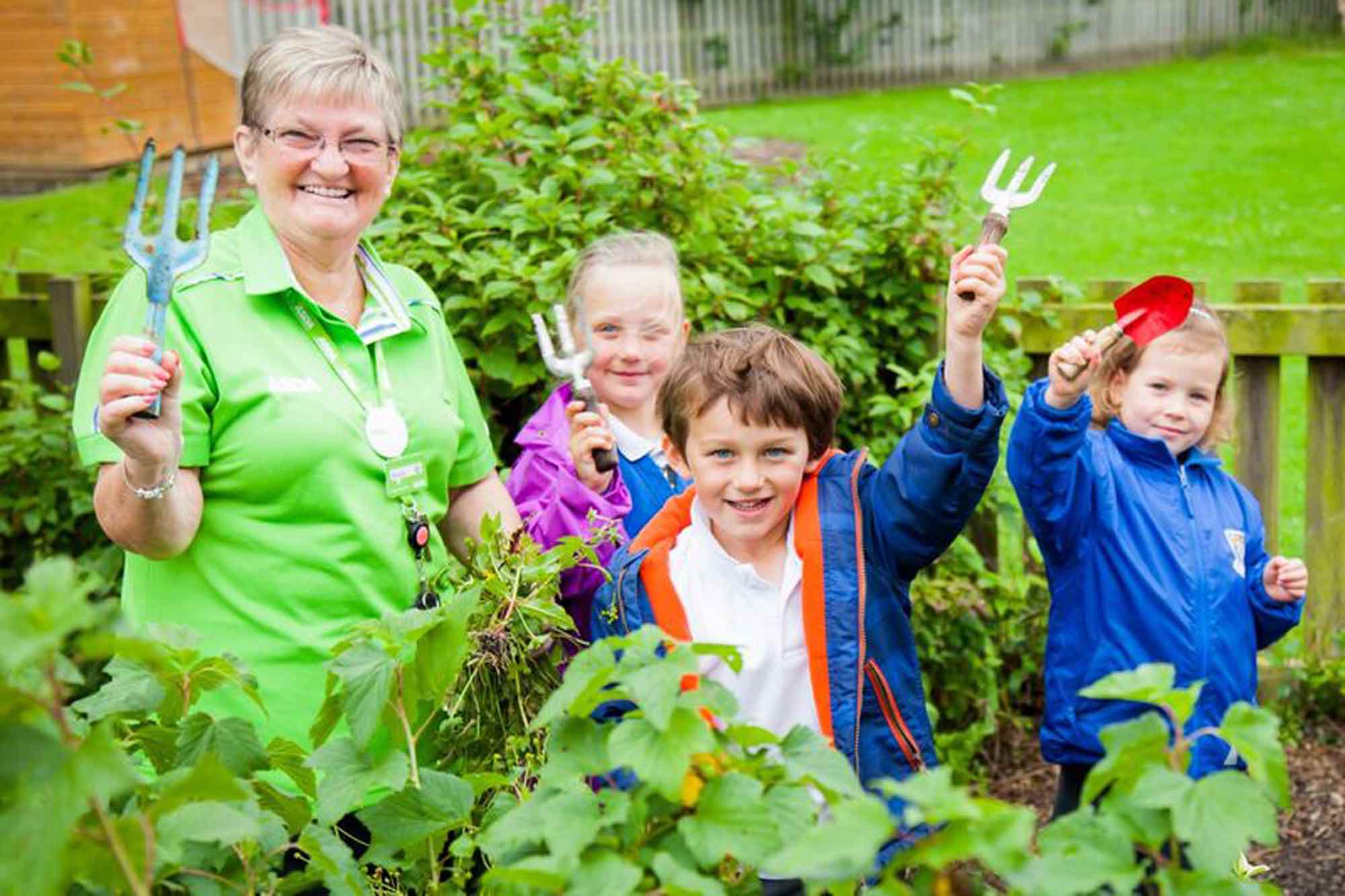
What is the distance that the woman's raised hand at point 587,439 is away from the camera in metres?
2.82

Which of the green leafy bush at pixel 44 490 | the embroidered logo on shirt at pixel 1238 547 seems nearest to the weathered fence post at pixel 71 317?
the green leafy bush at pixel 44 490

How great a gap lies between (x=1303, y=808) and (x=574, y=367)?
8.46 ft

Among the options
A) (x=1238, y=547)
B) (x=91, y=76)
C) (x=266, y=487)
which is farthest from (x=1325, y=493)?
(x=91, y=76)

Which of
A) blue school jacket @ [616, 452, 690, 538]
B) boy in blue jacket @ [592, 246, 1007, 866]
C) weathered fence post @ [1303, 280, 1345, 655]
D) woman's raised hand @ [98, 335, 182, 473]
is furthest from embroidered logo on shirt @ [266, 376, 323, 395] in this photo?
weathered fence post @ [1303, 280, 1345, 655]

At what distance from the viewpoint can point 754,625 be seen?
2555 mm

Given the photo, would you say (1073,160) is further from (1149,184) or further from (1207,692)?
(1207,692)

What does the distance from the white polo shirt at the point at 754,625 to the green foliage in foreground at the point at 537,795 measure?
2.48ft

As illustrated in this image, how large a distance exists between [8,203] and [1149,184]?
9138 millimetres

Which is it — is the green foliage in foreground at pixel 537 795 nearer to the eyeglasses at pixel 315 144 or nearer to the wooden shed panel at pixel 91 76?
the eyeglasses at pixel 315 144

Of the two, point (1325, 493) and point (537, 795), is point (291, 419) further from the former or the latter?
point (1325, 493)

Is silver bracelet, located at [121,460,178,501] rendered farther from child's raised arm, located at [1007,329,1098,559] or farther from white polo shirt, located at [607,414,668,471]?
child's raised arm, located at [1007,329,1098,559]

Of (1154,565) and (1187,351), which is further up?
(1187,351)

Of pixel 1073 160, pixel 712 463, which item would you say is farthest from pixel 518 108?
pixel 1073 160

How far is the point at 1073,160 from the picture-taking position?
14742 millimetres
